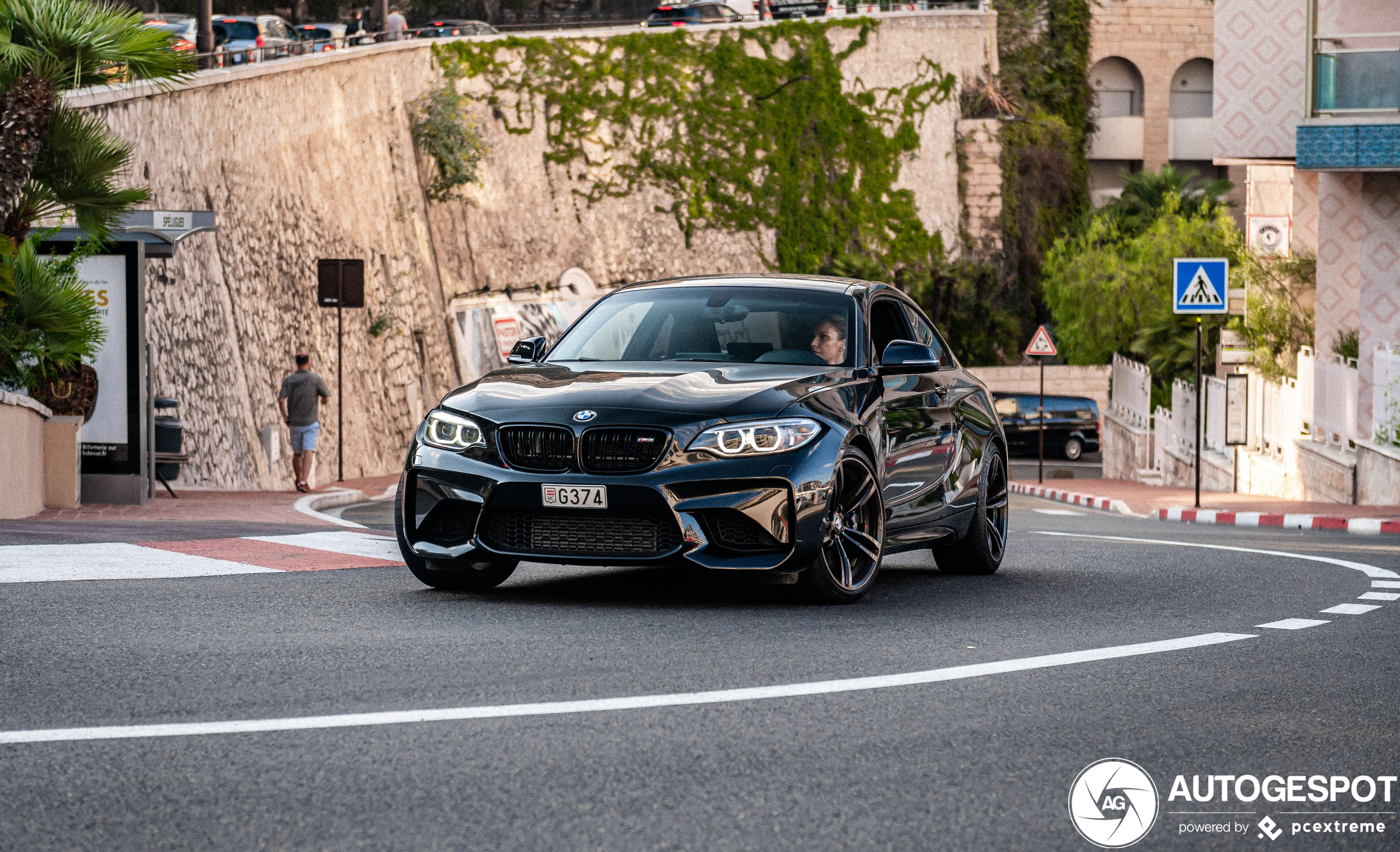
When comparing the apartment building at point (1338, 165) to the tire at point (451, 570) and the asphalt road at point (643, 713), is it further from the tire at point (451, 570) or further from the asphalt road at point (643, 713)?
the tire at point (451, 570)

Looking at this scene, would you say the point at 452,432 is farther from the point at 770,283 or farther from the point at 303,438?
the point at 303,438

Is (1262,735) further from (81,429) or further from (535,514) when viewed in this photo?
(81,429)

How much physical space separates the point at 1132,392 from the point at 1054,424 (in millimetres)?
9903

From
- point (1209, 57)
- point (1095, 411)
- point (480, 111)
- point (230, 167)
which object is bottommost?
point (1095, 411)

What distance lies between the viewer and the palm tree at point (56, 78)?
48.5 feet

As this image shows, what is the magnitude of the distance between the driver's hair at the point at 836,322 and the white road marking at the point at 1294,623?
2.47 meters

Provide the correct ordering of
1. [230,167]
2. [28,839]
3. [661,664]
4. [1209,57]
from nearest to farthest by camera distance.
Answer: [28,839] → [661,664] → [230,167] → [1209,57]

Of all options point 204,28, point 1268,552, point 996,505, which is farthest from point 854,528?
point 204,28

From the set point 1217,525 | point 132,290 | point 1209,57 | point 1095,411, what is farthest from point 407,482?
point 1209,57

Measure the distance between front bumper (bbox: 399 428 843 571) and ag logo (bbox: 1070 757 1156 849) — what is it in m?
2.82

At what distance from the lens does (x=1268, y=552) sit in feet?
40.8

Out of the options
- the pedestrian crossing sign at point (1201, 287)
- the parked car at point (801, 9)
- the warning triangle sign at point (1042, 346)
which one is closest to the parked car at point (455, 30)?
the parked car at point (801, 9)

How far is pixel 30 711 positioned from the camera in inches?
204

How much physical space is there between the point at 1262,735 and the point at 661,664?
2056 mm
